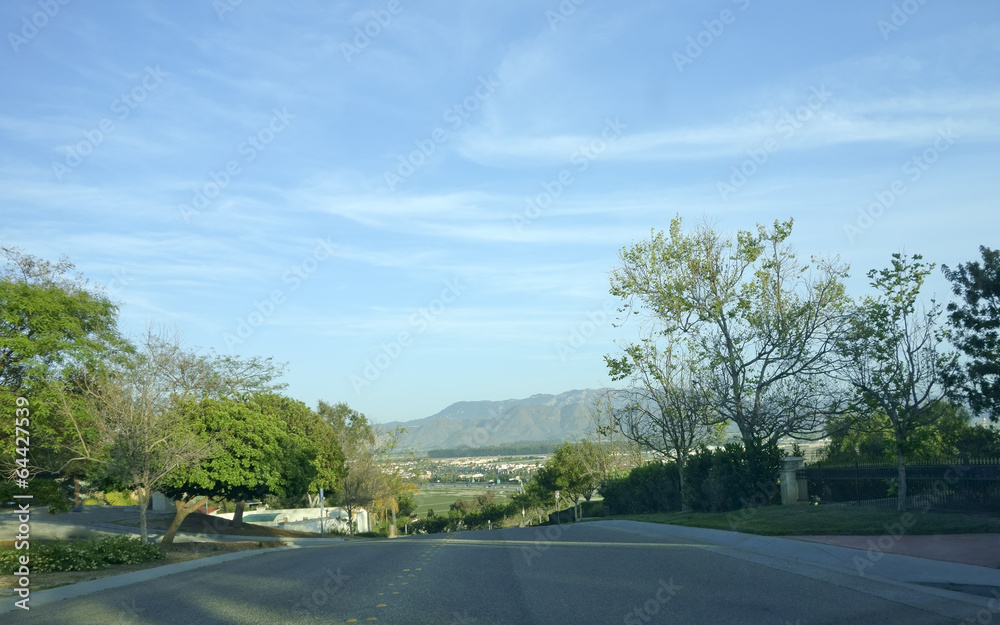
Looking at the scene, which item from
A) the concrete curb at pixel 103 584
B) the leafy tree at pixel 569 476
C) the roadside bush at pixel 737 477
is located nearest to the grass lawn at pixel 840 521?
the roadside bush at pixel 737 477

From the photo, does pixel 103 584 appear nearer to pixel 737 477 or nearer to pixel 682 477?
pixel 737 477

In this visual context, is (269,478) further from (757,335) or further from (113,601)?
(757,335)

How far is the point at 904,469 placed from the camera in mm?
Answer: 19062

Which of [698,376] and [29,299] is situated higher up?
[29,299]

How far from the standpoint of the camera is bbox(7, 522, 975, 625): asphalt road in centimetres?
885

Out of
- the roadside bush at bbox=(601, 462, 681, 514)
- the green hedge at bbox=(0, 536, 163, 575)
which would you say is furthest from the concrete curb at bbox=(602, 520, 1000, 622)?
the roadside bush at bbox=(601, 462, 681, 514)

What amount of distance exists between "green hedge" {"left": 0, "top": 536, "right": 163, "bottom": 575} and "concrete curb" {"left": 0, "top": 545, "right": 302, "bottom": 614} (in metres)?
0.95

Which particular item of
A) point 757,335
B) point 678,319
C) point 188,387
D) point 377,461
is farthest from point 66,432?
point 377,461

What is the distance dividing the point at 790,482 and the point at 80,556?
788 inches

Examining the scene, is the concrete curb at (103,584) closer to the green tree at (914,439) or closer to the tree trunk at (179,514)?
the tree trunk at (179,514)

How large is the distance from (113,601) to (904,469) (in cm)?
1792

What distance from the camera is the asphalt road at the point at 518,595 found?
29.0ft

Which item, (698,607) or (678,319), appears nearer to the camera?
(698,607)

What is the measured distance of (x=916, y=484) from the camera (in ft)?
64.7
